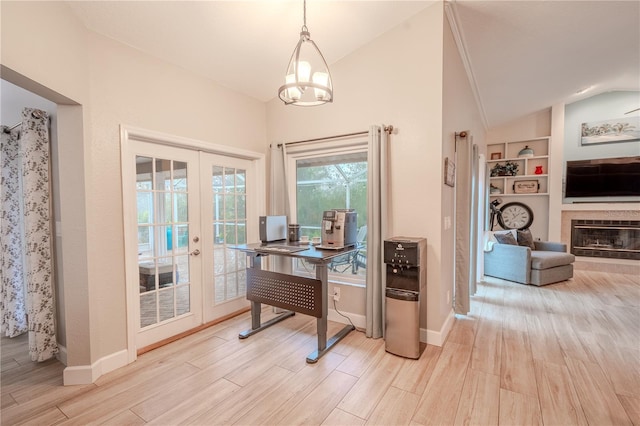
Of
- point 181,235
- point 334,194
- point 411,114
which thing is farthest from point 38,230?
point 411,114

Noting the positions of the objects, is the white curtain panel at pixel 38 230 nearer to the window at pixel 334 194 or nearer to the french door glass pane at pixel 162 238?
the french door glass pane at pixel 162 238

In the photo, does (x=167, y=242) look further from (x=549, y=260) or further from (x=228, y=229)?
(x=549, y=260)

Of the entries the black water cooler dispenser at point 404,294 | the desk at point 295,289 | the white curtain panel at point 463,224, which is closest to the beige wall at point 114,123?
the desk at point 295,289

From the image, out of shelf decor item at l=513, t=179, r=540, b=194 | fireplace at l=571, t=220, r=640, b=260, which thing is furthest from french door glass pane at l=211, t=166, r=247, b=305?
fireplace at l=571, t=220, r=640, b=260

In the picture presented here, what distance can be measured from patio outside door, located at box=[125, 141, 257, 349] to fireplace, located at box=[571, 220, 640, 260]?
6.21m

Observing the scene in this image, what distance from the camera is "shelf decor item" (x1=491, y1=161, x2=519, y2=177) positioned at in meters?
5.92

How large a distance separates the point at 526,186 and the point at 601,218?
131cm

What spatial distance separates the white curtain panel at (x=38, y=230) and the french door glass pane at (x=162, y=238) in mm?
677

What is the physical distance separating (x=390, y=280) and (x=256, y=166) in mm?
2114

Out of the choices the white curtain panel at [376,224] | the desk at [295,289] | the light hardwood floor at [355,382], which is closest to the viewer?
the light hardwood floor at [355,382]

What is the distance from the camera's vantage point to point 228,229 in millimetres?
3240

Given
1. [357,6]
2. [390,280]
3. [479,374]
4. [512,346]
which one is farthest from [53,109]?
[512,346]

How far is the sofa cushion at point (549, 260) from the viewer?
4320 millimetres

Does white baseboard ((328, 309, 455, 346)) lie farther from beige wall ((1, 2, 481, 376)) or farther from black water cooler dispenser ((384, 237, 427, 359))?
black water cooler dispenser ((384, 237, 427, 359))
